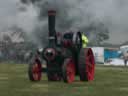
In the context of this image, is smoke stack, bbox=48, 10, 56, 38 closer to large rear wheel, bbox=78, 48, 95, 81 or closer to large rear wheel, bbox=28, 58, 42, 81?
large rear wheel, bbox=28, 58, 42, 81

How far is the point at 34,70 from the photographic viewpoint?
62.2ft

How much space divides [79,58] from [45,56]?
5.00ft

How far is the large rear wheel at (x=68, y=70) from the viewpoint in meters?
17.8

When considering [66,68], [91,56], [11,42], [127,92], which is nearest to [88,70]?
[91,56]

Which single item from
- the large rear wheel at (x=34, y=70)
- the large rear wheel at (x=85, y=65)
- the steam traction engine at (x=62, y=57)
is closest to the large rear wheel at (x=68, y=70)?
the steam traction engine at (x=62, y=57)

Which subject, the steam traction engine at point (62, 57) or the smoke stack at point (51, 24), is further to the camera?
the smoke stack at point (51, 24)

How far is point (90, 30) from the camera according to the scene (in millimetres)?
60344

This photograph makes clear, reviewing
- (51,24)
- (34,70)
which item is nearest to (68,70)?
(34,70)

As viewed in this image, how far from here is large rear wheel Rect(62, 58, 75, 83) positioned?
17.8m

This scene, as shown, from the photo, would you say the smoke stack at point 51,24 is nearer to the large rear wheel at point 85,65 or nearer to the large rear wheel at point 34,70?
the large rear wheel at point 34,70

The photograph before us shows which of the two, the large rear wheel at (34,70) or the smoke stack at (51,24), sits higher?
the smoke stack at (51,24)

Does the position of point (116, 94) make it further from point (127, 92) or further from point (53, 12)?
point (53, 12)

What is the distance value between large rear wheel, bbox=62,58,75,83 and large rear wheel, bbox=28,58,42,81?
1.44m

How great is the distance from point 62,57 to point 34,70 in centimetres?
132
